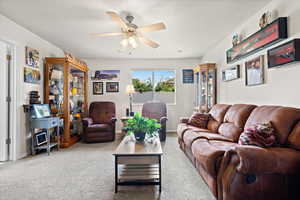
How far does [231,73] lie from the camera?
3861 millimetres

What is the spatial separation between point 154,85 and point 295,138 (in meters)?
4.66

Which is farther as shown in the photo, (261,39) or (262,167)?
(261,39)

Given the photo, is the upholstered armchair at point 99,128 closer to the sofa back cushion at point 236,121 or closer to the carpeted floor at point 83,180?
the carpeted floor at point 83,180

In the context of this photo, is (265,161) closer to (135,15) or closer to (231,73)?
(231,73)

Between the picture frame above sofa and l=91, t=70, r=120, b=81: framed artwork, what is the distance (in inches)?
130

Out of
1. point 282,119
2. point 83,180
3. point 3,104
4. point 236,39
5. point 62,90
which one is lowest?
point 83,180

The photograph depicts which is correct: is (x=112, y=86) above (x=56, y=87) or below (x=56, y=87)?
above

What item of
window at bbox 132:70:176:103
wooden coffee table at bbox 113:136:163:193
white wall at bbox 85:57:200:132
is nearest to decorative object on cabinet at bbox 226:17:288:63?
wooden coffee table at bbox 113:136:163:193

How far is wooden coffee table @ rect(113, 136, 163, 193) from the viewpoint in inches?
88.4

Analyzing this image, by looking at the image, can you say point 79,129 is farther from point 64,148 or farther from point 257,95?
point 257,95

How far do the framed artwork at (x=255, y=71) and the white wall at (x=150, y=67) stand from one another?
9.74ft

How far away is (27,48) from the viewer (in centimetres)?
376

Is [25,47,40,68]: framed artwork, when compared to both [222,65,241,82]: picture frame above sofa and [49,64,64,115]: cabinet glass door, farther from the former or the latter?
[222,65,241,82]: picture frame above sofa

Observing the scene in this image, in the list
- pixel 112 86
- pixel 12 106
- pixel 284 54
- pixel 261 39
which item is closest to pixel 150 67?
pixel 112 86
